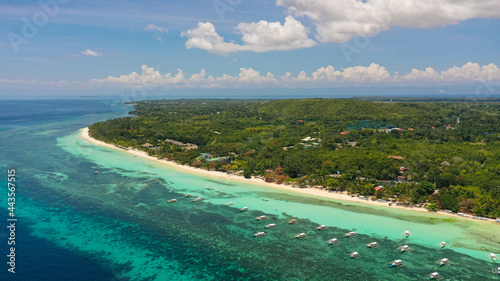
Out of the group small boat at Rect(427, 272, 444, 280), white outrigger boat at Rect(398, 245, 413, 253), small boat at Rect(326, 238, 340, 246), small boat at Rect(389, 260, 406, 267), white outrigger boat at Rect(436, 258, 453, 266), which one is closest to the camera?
small boat at Rect(427, 272, 444, 280)

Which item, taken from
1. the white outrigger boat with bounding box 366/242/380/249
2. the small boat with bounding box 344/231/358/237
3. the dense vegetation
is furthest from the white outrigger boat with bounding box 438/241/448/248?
the small boat with bounding box 344/231/358/237

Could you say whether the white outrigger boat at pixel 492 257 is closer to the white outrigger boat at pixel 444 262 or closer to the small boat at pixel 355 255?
the white outrigger boat at pixel 444 262

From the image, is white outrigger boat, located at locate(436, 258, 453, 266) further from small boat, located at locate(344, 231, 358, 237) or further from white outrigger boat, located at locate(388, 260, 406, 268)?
small boat, located at locate(344, 231, 358, 237)

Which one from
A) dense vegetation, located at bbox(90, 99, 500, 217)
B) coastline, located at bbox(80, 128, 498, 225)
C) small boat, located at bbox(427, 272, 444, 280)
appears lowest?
small boat, located at bbox(427, 272, 444, 280)

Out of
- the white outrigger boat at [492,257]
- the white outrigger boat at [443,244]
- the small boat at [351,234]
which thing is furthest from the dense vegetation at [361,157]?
the small boat at [351,234]

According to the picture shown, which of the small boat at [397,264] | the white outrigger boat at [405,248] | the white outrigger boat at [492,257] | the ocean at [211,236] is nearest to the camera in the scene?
the ocean at [211,236]

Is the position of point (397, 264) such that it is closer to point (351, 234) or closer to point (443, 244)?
point (351, 234)

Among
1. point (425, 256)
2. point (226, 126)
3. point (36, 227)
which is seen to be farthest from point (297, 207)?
point (226, 126)

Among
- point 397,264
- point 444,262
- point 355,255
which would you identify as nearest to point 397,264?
point 397,264

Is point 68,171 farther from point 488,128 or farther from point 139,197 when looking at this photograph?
point 488,128
